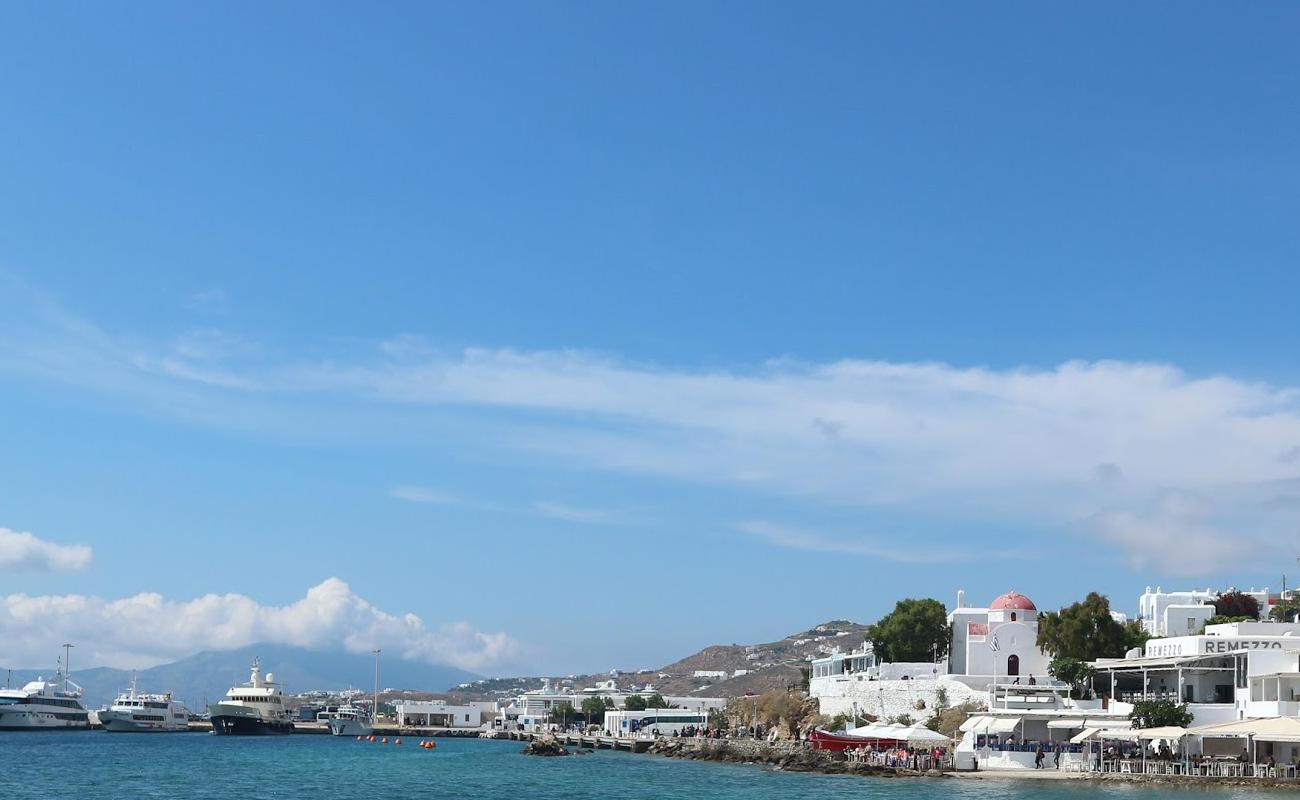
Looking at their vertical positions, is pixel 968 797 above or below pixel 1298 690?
below

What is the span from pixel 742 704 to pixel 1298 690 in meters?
47.7

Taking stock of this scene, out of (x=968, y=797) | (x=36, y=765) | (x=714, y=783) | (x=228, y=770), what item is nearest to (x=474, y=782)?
(x=714, y=783)

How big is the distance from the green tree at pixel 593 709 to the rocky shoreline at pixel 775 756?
4987 cm

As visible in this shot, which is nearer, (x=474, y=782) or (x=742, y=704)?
(x=474, y=782)

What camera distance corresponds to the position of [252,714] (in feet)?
438

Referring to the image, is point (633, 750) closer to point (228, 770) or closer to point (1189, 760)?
point (228, 770)

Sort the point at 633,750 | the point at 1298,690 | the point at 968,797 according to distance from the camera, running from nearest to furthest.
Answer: the point at 968,797 < the point at 1298,690 < the point at 633,750

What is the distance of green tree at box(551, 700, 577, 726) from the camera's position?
140600mm

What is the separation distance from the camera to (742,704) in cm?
10050

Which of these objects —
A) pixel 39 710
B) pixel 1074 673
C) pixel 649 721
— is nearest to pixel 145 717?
pixel 39 710

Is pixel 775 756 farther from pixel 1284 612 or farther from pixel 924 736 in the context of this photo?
pixel 1284 612

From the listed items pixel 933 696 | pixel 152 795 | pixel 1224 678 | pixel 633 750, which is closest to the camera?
pixel 152 795

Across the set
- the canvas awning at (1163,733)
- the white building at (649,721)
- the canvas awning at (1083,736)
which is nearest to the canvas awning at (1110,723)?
the canvas awning at (1083,736)

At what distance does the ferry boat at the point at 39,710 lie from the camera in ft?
474
